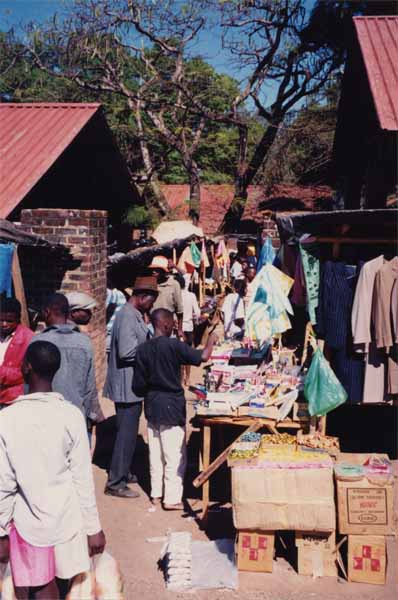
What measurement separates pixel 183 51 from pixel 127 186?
10663 millimetres

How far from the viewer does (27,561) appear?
300 centimetres

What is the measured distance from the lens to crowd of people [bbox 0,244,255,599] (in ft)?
9.64

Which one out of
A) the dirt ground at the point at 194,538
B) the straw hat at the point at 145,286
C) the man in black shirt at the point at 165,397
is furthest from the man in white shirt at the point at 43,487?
the straw hat at the point at 145,286

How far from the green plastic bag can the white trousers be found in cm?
119

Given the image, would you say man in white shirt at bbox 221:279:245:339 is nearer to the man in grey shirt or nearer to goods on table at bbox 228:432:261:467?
goods on table at bbox 228:432:261:467

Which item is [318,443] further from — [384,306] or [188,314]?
[188,314]

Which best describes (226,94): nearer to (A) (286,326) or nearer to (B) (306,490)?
(A) (286,326)

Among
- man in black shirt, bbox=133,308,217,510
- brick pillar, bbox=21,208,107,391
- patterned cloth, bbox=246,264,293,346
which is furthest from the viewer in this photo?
brick pillar, bbox=21,208,107,391

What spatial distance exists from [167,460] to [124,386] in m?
0.80

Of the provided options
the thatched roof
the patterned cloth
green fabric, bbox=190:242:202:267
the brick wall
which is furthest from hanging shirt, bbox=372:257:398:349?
green fabric, bbox=190:242:202:267

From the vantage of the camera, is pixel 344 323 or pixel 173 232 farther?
pixel 173 232

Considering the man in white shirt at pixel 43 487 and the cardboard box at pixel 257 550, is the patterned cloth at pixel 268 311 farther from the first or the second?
the man in white shirt at pixel 43 487

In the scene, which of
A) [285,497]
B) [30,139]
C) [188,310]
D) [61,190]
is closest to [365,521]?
[285,497]

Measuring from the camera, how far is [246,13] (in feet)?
66.7
